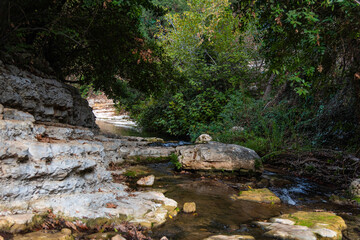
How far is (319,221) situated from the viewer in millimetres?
3217

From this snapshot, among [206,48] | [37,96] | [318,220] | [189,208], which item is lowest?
[189,208]

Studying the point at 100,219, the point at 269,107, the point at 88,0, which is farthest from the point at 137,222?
the point at 269,107

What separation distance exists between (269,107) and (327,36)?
22.4ft

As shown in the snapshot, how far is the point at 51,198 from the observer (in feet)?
9.19

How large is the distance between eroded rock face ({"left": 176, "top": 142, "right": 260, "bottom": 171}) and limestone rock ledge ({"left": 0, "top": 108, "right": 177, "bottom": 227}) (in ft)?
9.01

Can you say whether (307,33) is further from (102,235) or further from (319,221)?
(102,235)

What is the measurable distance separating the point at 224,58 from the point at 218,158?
31.1ft

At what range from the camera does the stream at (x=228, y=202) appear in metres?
3.10

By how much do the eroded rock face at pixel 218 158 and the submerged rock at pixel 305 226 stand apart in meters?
2.71

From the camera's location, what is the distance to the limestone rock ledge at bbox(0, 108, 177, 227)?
2539 mm

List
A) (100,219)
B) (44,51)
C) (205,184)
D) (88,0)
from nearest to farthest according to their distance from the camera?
(100,219)
(88,0)
(205,184)
(44,51)

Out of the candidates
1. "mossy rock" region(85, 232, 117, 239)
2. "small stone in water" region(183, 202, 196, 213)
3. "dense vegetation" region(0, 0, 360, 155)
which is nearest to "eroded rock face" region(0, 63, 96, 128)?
"dense vegetation" region(0, 0, 360, 155)

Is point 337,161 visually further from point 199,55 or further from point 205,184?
point 199,55

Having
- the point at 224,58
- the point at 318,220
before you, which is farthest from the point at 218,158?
the point at 224,58
